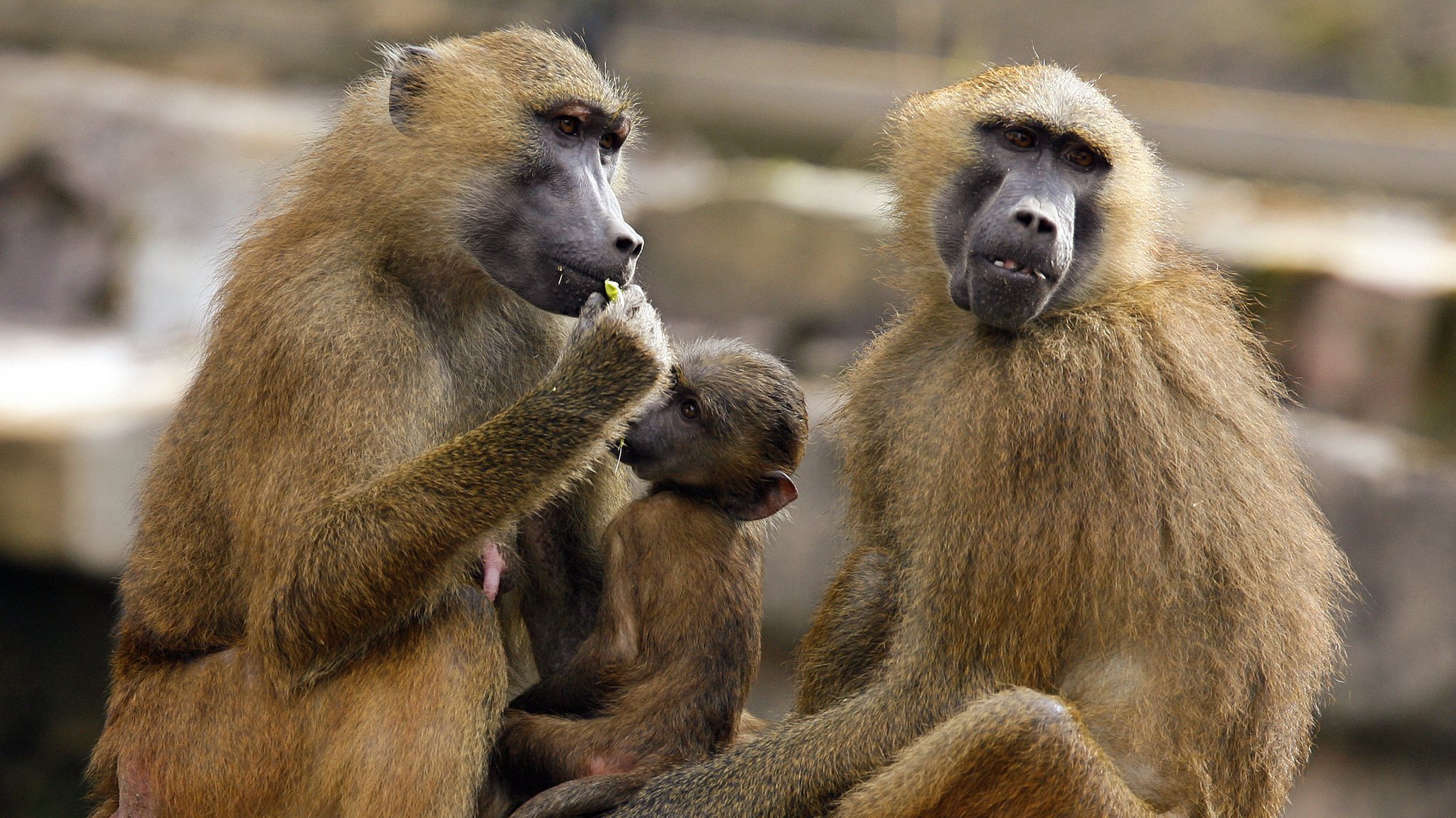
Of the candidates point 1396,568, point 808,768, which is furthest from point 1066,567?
point 1396,568

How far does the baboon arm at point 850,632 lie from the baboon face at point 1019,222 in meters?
0.79

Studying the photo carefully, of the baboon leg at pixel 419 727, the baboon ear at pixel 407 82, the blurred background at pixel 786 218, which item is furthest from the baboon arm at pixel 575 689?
the blurred background at pixel 786 218

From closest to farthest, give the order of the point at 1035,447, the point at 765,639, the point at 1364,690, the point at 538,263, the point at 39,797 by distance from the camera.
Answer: the point at 1035,447 → the point at 538,263 → the point at 1364,690 → the point at 765,639 → the point at 39,797

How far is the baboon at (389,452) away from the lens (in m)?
3.80

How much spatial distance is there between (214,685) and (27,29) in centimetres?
997

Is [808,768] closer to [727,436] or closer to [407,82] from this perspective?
[727,436]

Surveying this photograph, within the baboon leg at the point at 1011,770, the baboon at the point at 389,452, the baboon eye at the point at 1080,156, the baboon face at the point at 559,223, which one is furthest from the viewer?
the baboon eye at the point at 1080,156

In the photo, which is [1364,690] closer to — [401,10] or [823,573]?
[823,573]

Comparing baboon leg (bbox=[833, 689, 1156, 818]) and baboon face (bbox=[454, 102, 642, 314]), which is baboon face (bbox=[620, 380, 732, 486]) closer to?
baboon face (bbox=[454, 102, 642, 314])

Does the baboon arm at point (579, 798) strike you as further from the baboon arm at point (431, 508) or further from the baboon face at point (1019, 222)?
the baboon face at point (1019, 222)

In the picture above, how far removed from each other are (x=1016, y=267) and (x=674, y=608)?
126cm

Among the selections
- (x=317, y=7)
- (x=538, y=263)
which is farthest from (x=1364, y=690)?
(x=317, y=7)

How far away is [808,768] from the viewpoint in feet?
13.1

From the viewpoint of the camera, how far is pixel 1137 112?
1053 centimetres
